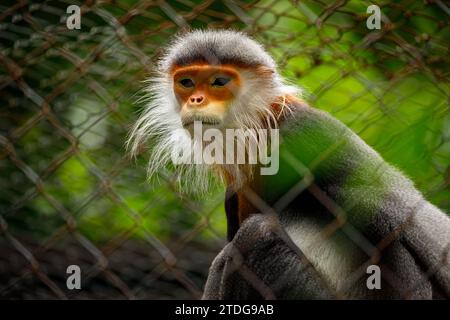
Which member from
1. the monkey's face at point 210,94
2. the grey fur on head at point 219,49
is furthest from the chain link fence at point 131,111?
the monkey's face at point 210,94

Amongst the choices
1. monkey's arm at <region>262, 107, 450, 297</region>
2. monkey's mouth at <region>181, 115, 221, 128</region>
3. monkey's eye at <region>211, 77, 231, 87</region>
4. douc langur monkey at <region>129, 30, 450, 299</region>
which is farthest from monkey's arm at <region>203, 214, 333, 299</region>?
monkey's eye at <region>211, 77, 231, 87</region>

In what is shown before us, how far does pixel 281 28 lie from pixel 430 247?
1.22 metres

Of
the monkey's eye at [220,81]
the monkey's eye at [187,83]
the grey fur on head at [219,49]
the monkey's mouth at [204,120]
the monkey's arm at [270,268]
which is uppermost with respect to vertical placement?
the grey fur on head at [219,49]

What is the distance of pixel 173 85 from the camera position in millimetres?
2414

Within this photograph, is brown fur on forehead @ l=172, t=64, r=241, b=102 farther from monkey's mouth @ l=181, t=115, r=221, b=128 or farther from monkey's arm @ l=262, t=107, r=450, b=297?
monkey's arm @ l=262, t=107, r=450, b=297

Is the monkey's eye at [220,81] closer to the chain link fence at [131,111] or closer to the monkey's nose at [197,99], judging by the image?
the monkey's nose at [197,99]

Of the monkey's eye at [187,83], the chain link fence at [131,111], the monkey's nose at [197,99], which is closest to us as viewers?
the chain link fence at [131,111]

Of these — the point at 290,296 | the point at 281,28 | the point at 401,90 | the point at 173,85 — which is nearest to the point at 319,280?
the point at 290,296

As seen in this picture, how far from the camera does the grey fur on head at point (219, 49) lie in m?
2.20

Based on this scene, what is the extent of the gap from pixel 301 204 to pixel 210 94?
1.59 ft

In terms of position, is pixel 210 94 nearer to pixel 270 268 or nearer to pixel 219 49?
pixel 219 49

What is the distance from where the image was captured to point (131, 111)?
9.67 feet

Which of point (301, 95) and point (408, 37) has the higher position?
point (408, 37)

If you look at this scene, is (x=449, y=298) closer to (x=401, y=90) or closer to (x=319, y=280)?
(x=319, y=280)
